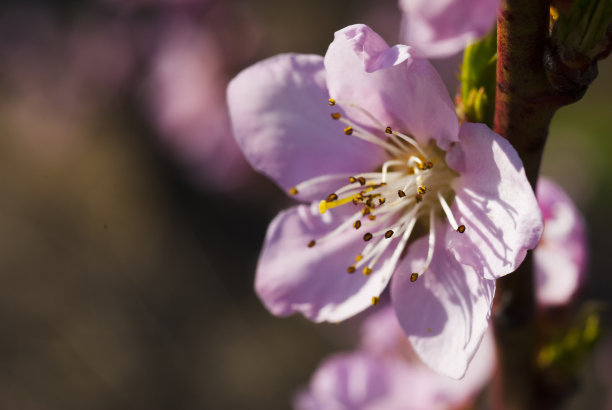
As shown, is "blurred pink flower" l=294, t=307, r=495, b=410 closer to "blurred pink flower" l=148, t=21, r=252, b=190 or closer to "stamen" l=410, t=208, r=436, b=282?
"stamen" l=410, t=208, r=436, b=282

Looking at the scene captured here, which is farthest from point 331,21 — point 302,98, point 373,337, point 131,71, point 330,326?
point 302,98

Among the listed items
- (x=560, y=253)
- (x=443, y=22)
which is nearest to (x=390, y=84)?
(x=443, y=22)

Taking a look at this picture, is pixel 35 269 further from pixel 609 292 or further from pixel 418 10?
pixel 418 10

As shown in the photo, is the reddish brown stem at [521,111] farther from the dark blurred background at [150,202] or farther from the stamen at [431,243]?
the dark blurred background at [150,202]

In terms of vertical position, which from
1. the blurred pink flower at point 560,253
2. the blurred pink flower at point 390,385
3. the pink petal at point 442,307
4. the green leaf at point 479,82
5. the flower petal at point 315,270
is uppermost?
the green leaf at point 479,82

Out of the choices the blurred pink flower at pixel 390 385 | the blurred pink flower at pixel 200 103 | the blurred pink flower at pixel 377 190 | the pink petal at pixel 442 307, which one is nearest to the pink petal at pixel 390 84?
the blurred pink flower at pixel 377 190

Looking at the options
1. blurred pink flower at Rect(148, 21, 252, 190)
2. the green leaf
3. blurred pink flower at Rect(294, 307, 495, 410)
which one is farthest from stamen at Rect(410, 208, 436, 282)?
blurred pink flower at Rect(148, 21, 252, 190)
